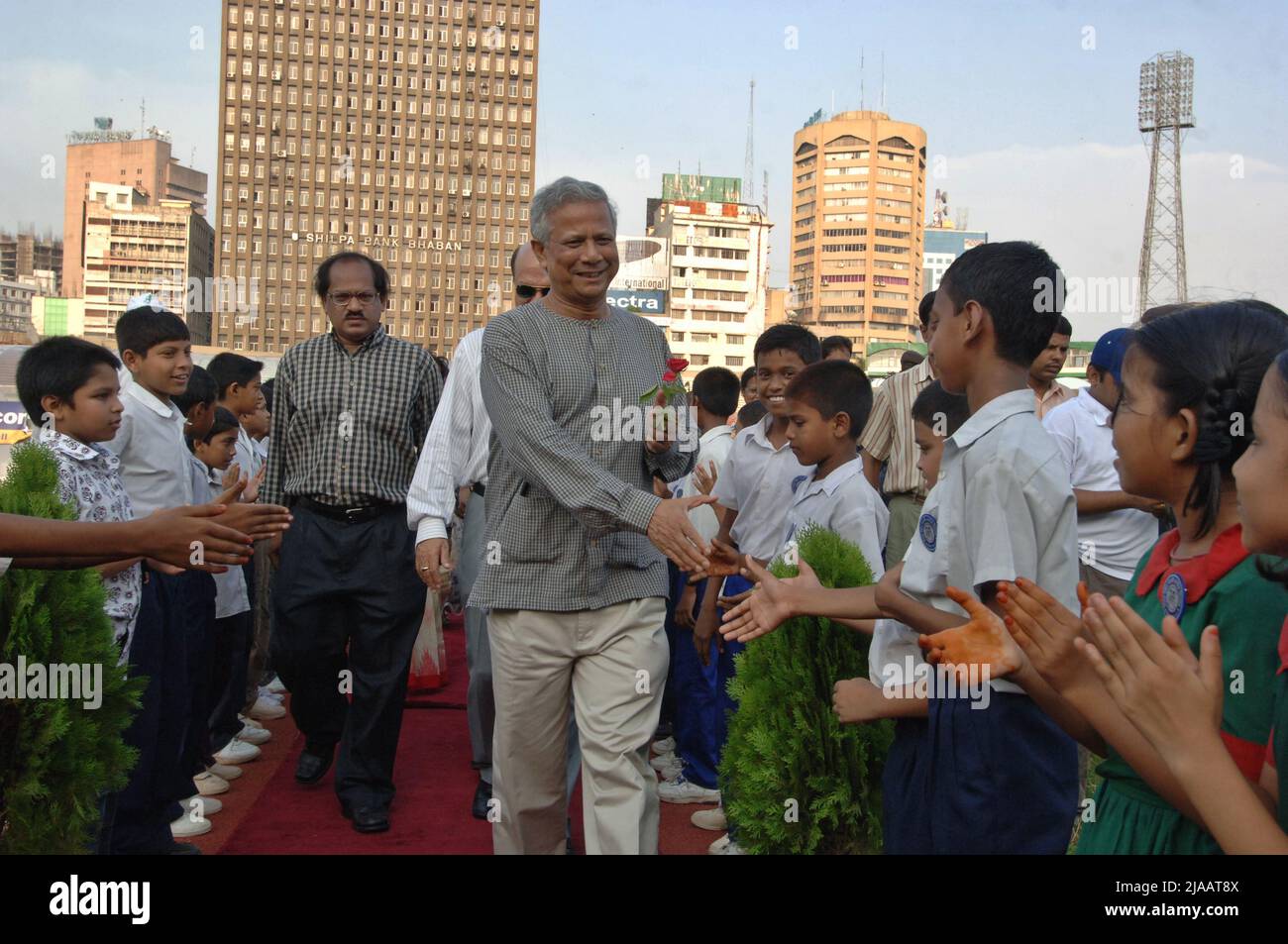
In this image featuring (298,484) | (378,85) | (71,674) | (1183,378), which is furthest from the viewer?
(378,85)

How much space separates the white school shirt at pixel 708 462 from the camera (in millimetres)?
6246

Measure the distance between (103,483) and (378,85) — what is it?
12274 cm

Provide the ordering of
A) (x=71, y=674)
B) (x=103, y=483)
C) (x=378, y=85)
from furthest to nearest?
(x=378, y=85) < (x=103, y=483) < (x=71, y=674)

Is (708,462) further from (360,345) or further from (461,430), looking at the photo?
(360,345)

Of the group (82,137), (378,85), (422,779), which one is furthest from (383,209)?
(422,779)

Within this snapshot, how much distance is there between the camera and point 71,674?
315 centimetres

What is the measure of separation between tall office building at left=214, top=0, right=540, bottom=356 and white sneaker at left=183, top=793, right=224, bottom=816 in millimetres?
111377

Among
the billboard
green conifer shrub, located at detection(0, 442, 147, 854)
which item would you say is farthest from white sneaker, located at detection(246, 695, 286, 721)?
the billboard

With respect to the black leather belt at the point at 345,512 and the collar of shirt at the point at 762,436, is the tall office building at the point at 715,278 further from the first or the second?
the black leather belt at the point at 345,512

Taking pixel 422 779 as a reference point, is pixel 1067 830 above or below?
above

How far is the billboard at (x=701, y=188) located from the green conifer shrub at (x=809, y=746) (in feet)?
427

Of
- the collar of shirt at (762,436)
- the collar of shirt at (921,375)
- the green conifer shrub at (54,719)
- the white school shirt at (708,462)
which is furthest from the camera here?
the white school shirt at (708,462)

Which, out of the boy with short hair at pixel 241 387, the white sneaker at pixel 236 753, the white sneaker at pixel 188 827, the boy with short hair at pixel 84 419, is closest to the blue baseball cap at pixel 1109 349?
the boy with short hair at pixel 84 419
